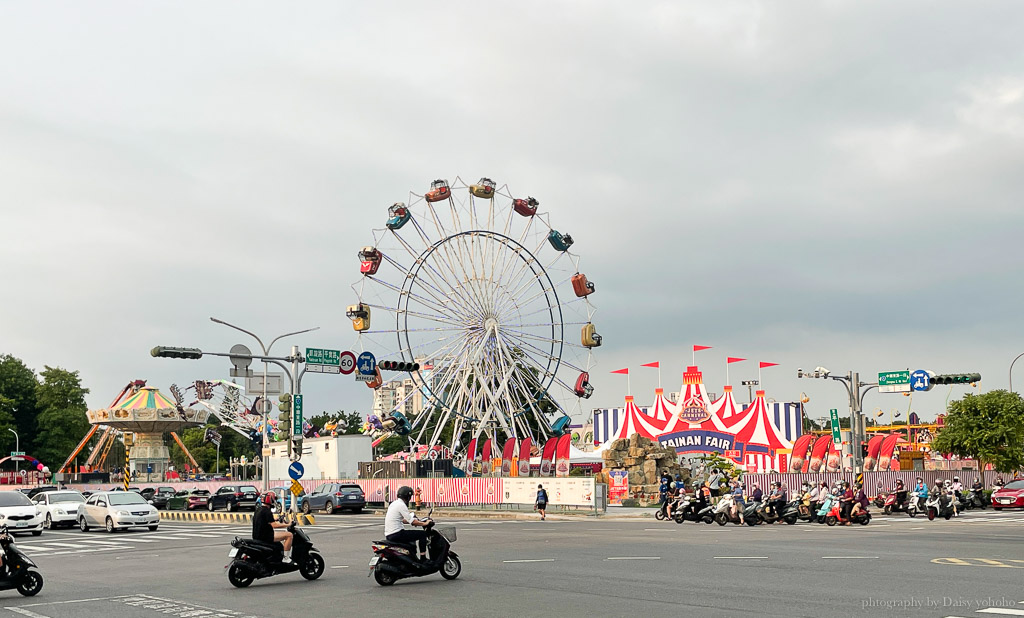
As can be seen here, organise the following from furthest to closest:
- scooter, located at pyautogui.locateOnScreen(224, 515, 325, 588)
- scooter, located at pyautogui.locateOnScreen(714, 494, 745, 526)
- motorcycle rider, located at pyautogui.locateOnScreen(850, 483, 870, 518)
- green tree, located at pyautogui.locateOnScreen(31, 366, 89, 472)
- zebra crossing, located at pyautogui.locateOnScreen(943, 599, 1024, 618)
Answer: green tree, located at pyautogui.locateOnScreen(31, 366, 89, 472) < scooter, located at pyautogui.locateOnScreen(714, 494, 745, 526) < motorcycle rider, located at pyautogui.locateOnScreen(850, 483, 870, 518) < scooter, located at pyautogui.locateOnScreen(224, 515, 325, 588) < zebra crossing, located at pyautogui.locateOnScreen(943, 599, 1024, 618)

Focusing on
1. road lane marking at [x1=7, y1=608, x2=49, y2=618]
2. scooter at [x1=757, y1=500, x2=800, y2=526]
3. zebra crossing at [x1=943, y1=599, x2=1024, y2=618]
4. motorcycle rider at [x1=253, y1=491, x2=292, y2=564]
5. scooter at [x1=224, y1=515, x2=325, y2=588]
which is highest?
motorcycle rider at [x1=253, y1=491, x2=292, y2=564]

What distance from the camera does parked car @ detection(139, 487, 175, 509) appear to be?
54.6 meters

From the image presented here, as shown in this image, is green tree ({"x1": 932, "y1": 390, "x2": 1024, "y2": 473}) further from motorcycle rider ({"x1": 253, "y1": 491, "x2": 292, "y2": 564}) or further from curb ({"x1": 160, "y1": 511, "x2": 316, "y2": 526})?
motorcycle rider ({"x1": 253, "y1": 491, "x2": 292, "y2": 564})

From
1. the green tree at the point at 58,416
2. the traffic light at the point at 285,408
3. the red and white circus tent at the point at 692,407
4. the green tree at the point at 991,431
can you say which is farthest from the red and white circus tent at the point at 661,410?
the green tree at the point at 58,416

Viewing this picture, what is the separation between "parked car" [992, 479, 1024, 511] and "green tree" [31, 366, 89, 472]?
8451cm

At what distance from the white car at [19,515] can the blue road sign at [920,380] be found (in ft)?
115

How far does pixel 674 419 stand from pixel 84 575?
193 feet

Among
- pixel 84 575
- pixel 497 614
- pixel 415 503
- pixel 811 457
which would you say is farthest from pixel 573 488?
pixel 497 614

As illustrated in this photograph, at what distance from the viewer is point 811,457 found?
57.4 meters

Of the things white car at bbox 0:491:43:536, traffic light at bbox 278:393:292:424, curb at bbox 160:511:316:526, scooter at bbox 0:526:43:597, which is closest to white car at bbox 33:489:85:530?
white car at bbox 0:491:43:536

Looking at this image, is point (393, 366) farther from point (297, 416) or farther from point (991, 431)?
point (991, 431)

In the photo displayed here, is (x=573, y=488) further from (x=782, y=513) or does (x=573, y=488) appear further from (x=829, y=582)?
(x=829, y=582)

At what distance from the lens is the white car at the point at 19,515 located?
30.9m

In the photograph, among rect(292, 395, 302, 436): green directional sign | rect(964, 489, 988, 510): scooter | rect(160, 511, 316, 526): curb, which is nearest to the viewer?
rect(292, 395, 302, 436): green directional sign
